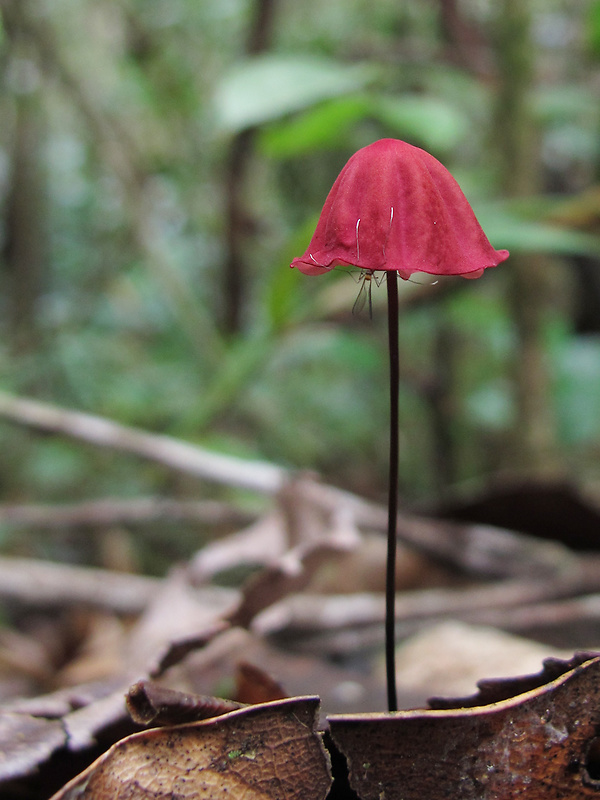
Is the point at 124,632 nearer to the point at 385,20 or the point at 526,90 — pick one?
the point at 526,90

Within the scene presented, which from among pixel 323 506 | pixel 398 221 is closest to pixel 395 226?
pixel 398 221

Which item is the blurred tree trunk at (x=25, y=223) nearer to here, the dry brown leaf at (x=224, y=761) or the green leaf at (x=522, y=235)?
the green leaf at (x=522, y=235)

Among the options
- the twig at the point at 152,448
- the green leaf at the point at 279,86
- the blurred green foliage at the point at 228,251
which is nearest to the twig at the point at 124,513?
the twig at the point at 152,448

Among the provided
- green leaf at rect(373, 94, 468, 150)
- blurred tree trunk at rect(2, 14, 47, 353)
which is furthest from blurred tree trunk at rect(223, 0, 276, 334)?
green leaf at rect(373, 94, 468, 150)

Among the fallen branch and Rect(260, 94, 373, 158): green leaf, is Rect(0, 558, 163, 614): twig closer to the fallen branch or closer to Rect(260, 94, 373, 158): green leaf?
the fallen branch

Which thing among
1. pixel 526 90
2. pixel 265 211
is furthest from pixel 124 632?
pixel 265 211

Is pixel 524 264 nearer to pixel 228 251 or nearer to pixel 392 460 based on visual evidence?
pixel 228 251
